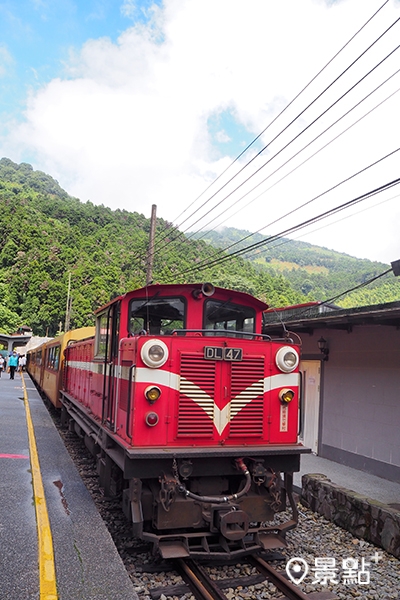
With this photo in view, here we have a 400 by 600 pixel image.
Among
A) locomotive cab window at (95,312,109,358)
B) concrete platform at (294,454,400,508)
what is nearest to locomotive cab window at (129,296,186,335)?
locomotive cab window at (95,312,109,358)

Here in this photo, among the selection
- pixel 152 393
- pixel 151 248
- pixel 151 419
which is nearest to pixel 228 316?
pixel 152 393

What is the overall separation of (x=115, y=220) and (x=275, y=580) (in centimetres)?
7237

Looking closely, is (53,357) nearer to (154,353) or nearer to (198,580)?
(154,353)

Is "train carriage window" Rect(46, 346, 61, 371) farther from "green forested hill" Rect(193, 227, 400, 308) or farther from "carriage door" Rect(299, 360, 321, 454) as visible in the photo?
"carriage door" Rect(299, 360, 321, 454)

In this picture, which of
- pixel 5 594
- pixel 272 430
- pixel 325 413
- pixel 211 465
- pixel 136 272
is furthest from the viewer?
pixel 136 272

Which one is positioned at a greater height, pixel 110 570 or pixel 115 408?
pixel 115 408

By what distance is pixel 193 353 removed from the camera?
507 centimetres

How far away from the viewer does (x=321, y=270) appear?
138625 mm

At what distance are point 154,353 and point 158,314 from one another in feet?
4.08

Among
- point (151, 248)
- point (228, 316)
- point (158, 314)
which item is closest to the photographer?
point (158, 314)

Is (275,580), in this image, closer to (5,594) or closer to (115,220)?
(5,594)

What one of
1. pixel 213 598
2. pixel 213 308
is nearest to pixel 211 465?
pixel 213 598

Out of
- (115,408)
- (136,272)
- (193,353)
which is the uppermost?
(136,272)

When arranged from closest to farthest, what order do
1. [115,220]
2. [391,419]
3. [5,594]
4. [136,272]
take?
1. [5,594]
2. [391,419]
3. [136,272]
4. [115,220]
